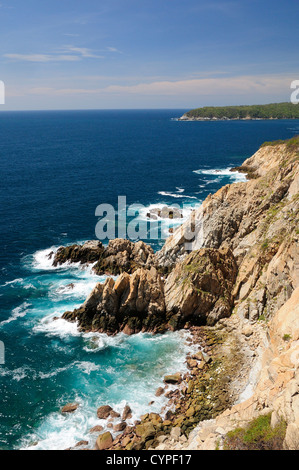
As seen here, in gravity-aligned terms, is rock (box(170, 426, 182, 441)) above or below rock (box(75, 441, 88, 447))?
above

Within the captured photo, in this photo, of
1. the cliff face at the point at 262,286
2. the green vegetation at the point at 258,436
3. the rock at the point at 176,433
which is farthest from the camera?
the rock at the point at 176,433

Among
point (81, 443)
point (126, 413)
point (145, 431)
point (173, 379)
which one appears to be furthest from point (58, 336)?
point (145, 431)

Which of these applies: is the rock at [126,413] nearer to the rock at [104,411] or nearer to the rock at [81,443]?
the rock at [104,411]

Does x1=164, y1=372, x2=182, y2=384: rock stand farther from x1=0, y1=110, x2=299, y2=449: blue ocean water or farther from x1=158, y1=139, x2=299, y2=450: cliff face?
x1=158, y1=139, x2=299, y2=450: cliff face

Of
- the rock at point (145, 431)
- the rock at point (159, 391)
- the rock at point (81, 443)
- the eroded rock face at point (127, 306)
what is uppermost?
the eroded rock face at point (127, 306)

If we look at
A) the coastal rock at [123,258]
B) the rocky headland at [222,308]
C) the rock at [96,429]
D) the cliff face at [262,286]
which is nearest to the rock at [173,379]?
the rocky headland at [222,308]

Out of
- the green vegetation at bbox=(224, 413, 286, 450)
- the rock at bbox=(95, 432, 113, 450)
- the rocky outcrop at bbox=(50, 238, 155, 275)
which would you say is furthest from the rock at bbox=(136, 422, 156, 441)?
the rocky outcrop at bbox=(50, 238, 155, 275)
